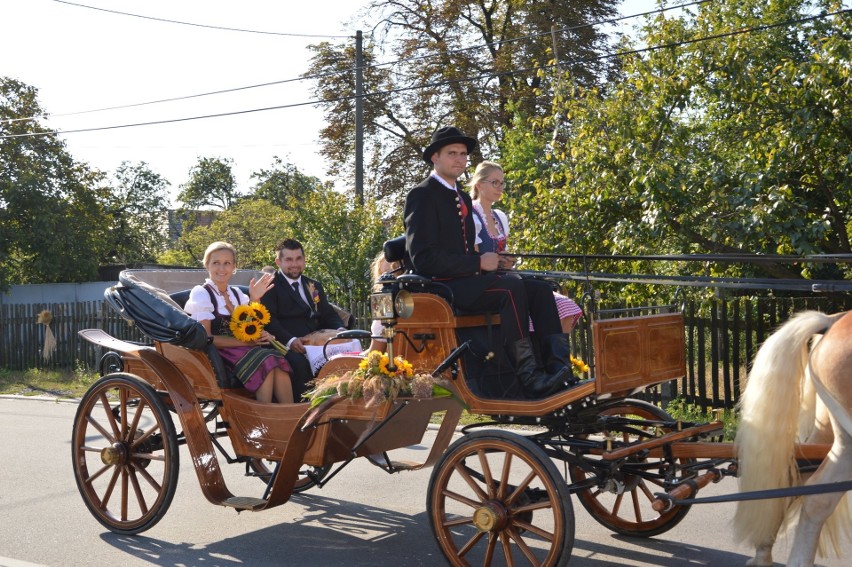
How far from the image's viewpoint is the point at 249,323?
570cm

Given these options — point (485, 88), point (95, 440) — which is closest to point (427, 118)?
point (485, 88)

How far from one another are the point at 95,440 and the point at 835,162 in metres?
8.47

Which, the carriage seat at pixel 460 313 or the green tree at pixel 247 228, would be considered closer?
the carriage seat at pixel 460 313

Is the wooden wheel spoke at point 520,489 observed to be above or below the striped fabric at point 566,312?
below

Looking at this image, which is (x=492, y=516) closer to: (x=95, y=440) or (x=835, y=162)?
(x=95, y=440)

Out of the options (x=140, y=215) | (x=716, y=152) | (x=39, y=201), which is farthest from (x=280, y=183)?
(x=716, y=152)

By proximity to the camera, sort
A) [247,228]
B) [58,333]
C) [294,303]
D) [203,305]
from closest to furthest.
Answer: [203,305] < [294,303] < [58,333] < [247,228]

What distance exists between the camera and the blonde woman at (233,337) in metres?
5.49

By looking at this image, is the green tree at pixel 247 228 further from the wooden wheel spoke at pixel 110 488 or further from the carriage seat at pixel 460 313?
the carriage seat at pixel 460 313

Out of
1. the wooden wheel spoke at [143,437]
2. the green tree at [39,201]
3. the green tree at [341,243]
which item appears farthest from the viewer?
the green tree at [39,201]

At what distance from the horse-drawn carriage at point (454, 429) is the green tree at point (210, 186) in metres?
46.3

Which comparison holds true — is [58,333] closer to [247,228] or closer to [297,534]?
[297,534]

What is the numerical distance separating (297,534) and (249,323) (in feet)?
4.42

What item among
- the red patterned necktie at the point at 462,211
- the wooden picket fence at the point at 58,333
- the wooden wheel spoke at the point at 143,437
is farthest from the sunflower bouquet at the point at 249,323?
the wooden picket fence at the point at 58,333
